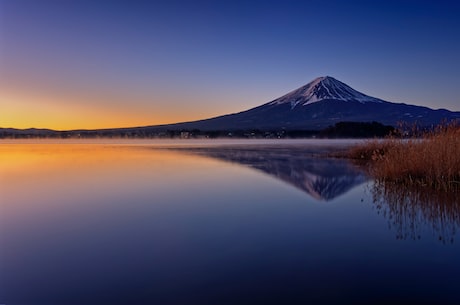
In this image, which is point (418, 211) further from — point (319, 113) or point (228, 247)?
point (319, 113)

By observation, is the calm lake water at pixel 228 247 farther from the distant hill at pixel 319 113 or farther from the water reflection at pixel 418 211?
the distant hill at pixel 319 113

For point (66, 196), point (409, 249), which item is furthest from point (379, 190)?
point (66, 196)

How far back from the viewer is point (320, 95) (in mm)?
135875

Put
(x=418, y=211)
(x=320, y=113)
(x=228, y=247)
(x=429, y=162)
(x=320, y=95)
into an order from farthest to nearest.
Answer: (x=320, y=95) → (x=320, y=113) → (x=429, y=162) → (x=418, y=211) → (x=228, y=247)

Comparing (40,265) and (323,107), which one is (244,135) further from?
(40,265)

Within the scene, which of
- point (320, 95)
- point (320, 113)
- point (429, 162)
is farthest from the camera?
point (320, 95)

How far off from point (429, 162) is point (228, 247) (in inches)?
259

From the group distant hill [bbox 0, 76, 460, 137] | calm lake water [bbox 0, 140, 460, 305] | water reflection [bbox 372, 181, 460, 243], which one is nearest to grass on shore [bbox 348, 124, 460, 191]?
water reflection [bbox 372, 181, 460, 243]

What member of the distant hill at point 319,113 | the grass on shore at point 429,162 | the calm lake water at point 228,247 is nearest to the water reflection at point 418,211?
the calm lake water at point 228,247

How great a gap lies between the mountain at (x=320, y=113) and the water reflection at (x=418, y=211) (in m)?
101

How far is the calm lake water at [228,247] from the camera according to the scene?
333 centimetres

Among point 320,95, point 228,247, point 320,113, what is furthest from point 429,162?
point 320,95

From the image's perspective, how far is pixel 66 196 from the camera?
8414 mm

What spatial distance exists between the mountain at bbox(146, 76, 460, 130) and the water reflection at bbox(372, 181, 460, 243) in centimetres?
10083
